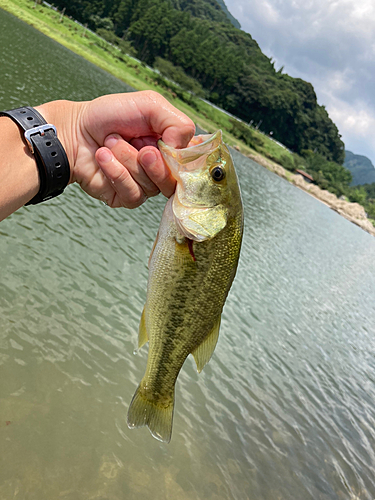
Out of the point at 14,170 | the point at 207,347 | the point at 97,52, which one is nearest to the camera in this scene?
the point at 14,170

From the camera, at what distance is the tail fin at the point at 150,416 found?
304 cm

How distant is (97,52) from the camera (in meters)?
62.5

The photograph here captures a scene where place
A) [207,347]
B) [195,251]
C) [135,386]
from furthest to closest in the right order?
[135,386] → [207,347] → [195,251]

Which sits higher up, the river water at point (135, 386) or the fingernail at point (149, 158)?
the fingernail at point (149, 158)

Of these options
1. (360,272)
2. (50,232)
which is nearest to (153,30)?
(360,272)

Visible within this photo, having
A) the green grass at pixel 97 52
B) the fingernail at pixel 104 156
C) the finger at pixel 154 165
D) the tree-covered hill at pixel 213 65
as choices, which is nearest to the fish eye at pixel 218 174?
the finger at pixel 154 165

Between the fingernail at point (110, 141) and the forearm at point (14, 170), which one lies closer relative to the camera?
the forearm at point (14, 170)

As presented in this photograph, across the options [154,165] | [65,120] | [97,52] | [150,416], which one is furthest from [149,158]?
[97,52]

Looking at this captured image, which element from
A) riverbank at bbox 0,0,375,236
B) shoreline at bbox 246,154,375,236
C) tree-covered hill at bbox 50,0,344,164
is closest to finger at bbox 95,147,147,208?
riverbank at bbox 0,0,375,236

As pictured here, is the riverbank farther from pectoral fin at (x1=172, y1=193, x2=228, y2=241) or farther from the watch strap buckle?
pectoral fin at (x1=172, y1=193, x2=228, y2=241)

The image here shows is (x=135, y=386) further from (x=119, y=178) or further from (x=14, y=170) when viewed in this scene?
(x=14, y=170)

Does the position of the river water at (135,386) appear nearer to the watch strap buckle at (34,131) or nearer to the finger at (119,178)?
the finger at (119,178)

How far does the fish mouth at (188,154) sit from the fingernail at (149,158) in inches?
2.8

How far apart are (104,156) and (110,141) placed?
A: 7.2 inches
